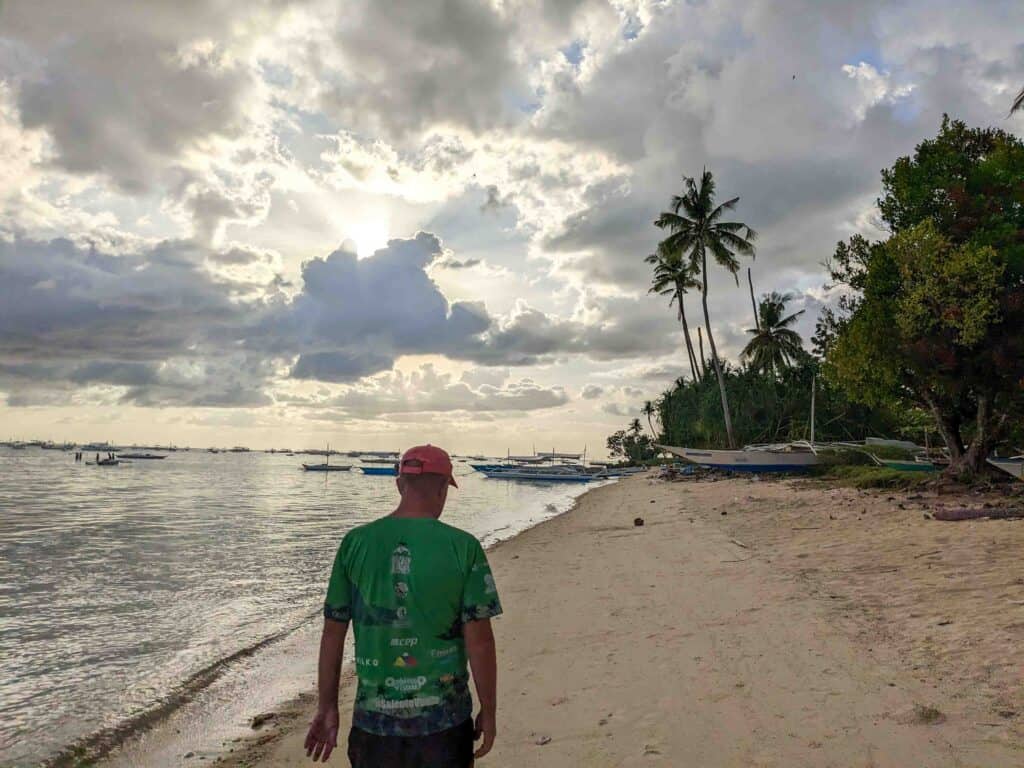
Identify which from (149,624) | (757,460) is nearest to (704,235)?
(757,460)

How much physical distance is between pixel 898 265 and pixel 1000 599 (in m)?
17.4

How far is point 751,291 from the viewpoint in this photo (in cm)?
5884

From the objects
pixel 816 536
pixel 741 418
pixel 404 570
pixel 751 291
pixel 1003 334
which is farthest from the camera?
pixel 751 291

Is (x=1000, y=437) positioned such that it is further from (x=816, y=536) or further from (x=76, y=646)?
(x=76, y=646)

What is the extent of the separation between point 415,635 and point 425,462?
2.50 feet

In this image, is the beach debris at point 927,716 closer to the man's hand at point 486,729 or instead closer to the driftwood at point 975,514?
the man's hand at point 486,729

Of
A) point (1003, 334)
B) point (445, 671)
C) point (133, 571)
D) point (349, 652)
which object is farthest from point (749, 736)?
point (1003, 334)

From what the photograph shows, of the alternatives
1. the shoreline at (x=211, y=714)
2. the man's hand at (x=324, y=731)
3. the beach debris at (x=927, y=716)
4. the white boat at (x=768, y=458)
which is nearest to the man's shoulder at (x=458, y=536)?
the man's hand at (x=324, y=731)

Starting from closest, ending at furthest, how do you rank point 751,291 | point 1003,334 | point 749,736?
point 749,736 → point 1003,334 → point 751,291

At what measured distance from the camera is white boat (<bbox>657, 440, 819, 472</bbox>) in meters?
36.1

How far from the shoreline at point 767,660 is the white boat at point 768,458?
956 inches

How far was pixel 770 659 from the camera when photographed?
20.9 ft

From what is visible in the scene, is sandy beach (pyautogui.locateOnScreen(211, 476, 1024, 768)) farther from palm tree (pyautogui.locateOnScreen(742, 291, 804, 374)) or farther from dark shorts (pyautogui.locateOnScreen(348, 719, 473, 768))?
palm tree (pyautogui.locateOnScreen(742, 291, 804, 374))

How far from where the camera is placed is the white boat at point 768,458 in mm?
36094
